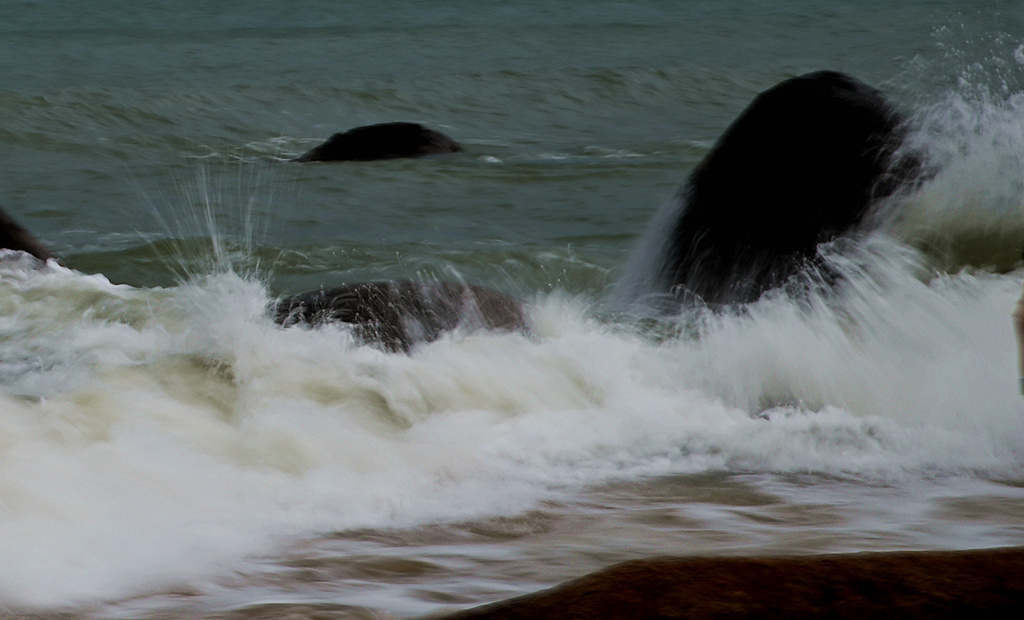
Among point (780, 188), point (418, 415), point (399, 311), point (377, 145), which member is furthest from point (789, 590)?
point (377, 145)

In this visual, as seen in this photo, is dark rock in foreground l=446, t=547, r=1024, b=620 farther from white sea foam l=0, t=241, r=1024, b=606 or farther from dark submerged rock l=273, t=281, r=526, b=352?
dark submerged rock l=273, t=281, r=526, b=352

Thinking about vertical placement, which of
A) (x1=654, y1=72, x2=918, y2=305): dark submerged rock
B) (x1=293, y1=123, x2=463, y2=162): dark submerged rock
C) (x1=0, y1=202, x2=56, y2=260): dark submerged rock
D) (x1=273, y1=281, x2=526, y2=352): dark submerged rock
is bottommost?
(x1=273, y1=281, x2=526, y2=352): dark submerged rock

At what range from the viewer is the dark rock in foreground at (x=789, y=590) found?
204 centimetres

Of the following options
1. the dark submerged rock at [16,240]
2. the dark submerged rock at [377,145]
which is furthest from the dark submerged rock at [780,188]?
the dark submerged rock at [377,145]

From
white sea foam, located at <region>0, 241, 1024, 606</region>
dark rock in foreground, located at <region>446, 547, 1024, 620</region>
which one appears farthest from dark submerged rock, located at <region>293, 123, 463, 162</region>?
dark rock in foreground, located at <region>446, 547, 1024, 620</region>

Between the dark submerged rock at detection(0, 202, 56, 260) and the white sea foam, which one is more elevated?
the dark submerged rock at detection(0, 202, 56, 260)

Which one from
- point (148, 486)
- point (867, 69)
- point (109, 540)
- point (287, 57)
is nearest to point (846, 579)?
point (109, 540)

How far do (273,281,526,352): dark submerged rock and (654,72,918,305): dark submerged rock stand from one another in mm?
936

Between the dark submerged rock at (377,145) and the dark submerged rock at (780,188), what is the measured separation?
6999mm

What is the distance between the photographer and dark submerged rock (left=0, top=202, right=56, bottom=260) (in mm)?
7359

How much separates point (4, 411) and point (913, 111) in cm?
449

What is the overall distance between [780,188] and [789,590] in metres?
4.17

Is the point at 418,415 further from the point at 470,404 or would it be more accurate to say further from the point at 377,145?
the point at 377,145

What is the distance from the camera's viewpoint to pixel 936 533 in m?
3.58
